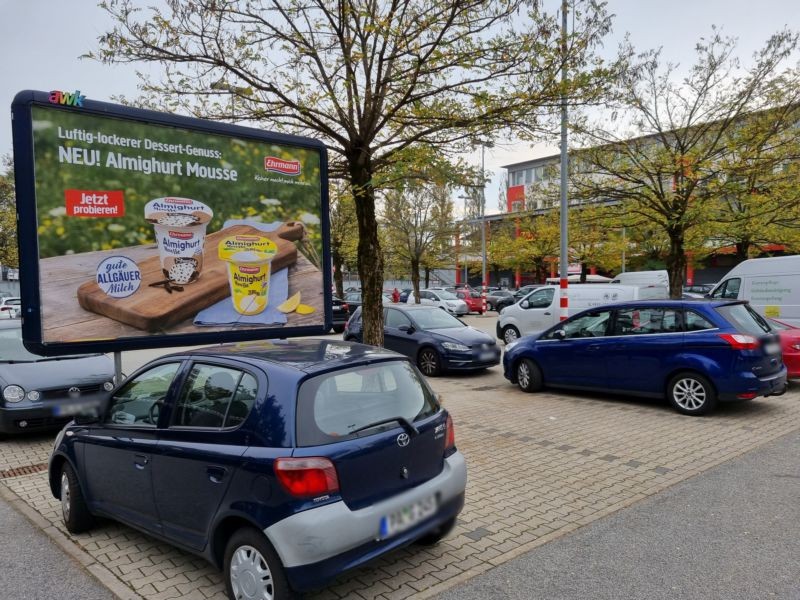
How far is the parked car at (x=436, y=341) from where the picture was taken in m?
11.4

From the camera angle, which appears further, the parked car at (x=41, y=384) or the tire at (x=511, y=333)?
the tire at (x=511, y=333)

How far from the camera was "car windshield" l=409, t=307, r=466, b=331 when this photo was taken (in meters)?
12.2

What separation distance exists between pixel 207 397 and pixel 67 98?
3.49 metres

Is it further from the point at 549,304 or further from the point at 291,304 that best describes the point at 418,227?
the point at 291,304

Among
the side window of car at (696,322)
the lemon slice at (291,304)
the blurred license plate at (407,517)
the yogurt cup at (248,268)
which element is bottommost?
the blurred license plate at (407,517)

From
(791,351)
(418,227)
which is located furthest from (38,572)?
(418,227)

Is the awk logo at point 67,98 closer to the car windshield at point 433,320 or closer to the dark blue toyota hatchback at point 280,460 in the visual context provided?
the dark blue toyota hatchback at point 280,460

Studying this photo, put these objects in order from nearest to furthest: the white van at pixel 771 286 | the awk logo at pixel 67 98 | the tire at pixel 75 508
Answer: the tire at pixel 75 508 < the awk logo at pixel 67 98 < the white van at pixel 771 286

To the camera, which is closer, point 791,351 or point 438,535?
point 438,535

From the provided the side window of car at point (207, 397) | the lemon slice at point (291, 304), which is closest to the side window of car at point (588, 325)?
the lemon slice at point (291, 304)

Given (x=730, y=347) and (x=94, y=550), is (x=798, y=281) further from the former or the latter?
(x=94, y=550)

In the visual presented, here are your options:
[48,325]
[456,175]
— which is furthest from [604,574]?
[456,175]

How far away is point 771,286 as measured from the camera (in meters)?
11.4

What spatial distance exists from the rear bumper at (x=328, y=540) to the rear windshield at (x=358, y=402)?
0.38m
